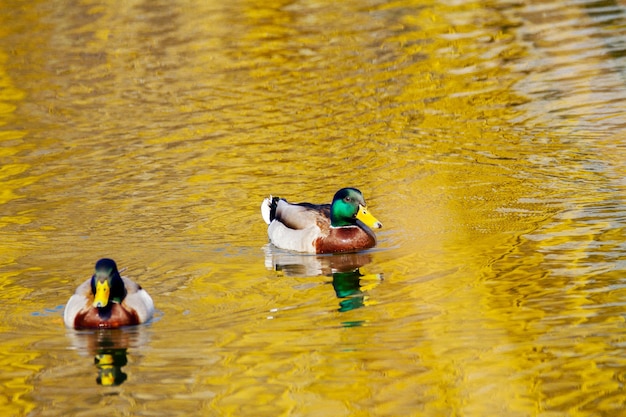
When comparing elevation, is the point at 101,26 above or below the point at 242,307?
above

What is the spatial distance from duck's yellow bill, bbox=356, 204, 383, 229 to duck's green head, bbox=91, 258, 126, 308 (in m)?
3.14

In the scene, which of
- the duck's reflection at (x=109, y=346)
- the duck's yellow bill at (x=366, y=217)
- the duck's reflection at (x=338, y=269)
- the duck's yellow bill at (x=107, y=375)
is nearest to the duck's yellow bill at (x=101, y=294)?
the duck's reflection at (x=109, y=346)

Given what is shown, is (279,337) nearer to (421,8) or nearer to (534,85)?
(534,85)

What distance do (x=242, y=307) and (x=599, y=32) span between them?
14268 mm

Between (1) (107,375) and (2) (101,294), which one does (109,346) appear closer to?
(2) (101,294)

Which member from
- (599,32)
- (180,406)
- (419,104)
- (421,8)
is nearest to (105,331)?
(180,406)

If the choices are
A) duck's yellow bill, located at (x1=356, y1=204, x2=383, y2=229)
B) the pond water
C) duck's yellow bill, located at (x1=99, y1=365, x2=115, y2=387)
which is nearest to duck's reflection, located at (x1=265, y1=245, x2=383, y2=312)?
the pond water

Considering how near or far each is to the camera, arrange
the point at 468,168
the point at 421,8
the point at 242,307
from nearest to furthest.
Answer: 1. the point at 242,307
2. the point at 468,168
3. the point at 421,8

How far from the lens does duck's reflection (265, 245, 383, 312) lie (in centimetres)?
1119

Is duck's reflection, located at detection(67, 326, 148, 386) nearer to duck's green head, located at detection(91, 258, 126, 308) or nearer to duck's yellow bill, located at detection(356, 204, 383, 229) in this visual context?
duck's green head, located at detection(91, 258, 126, 308)

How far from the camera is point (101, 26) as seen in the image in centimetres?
2805

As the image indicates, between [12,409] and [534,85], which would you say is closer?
[12,409]

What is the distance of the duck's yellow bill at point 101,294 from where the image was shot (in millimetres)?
10078

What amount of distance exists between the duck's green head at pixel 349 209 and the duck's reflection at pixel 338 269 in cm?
33
